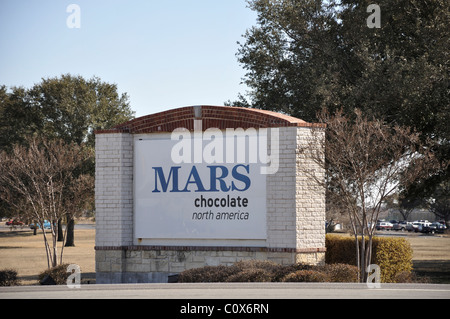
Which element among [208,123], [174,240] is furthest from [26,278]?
[208,123]

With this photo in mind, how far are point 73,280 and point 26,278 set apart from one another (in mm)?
5974

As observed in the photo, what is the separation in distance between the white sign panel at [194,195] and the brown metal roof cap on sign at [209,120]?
0.41 metres

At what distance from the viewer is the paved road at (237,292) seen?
10297 millimetres

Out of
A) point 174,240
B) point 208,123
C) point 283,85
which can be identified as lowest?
point 174,240

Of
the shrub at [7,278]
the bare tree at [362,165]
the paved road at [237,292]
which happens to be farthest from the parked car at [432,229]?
the paved road at [237,292]

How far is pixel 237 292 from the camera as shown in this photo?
10.9m

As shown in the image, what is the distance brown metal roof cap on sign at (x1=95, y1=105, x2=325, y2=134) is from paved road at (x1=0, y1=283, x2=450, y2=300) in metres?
6.99

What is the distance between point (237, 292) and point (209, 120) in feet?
28.8

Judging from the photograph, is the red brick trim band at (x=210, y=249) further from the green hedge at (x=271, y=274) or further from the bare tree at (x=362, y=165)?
the green hedge at (x=271, y=274)

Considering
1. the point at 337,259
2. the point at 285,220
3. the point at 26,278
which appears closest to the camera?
the point at 285,220

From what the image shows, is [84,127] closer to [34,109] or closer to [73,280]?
[34,109]

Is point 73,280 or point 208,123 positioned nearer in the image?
point 208,123

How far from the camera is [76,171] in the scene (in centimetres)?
4472

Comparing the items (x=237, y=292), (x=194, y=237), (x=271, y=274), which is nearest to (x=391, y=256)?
(x=194, y=237)
